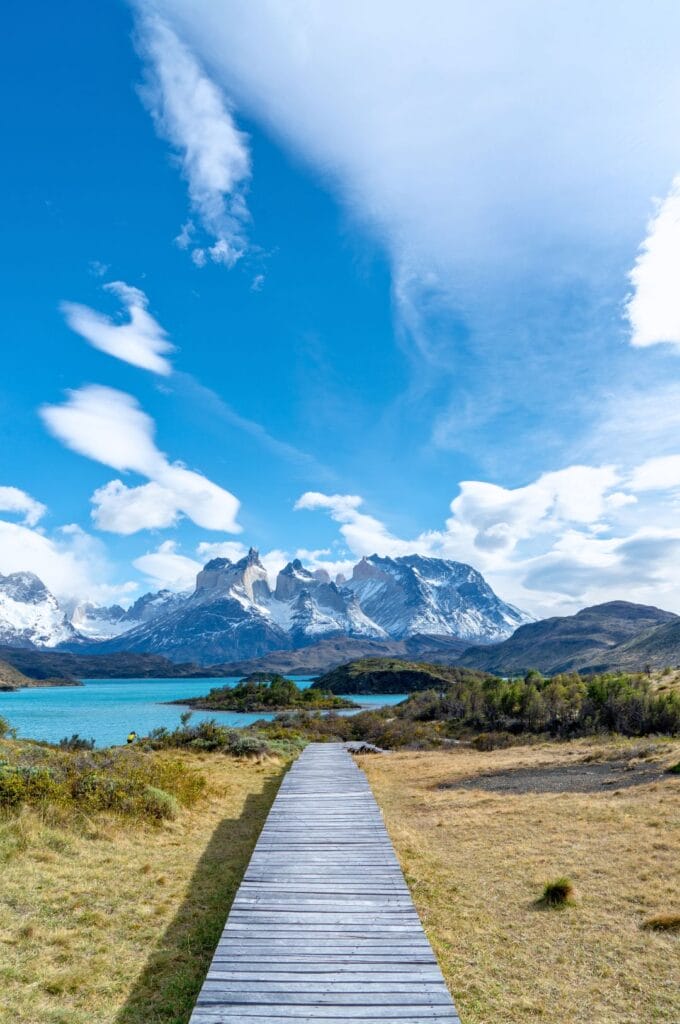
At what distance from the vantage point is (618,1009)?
8703 millimetres

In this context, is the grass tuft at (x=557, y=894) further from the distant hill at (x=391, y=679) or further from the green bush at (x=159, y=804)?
the distant hill at (x=391, y=679)

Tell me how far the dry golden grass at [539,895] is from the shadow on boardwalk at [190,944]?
4.17 metres

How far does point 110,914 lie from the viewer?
1148cm

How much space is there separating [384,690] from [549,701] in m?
128

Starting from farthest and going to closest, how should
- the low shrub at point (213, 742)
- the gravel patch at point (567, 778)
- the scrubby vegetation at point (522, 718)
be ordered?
the scrubby vegetation at point (522, 718), the low shrub at point (213, 742), the gravel patch at point (567, 778)

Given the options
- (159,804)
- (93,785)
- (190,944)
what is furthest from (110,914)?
(159,804)

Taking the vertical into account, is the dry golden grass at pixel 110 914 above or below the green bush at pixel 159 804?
below

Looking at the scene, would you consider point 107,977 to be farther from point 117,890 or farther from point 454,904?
point 454,904

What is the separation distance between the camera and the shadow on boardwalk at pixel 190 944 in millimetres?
8570

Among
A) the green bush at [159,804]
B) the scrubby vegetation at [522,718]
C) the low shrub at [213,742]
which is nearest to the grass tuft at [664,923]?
the green bush at [159,804]

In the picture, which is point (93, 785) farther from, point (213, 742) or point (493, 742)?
point (493, 742)

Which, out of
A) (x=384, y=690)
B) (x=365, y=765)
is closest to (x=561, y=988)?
(x=365, y=765)

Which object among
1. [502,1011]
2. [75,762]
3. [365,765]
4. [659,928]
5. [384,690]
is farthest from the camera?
[384,690]

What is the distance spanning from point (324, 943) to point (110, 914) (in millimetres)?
5177
